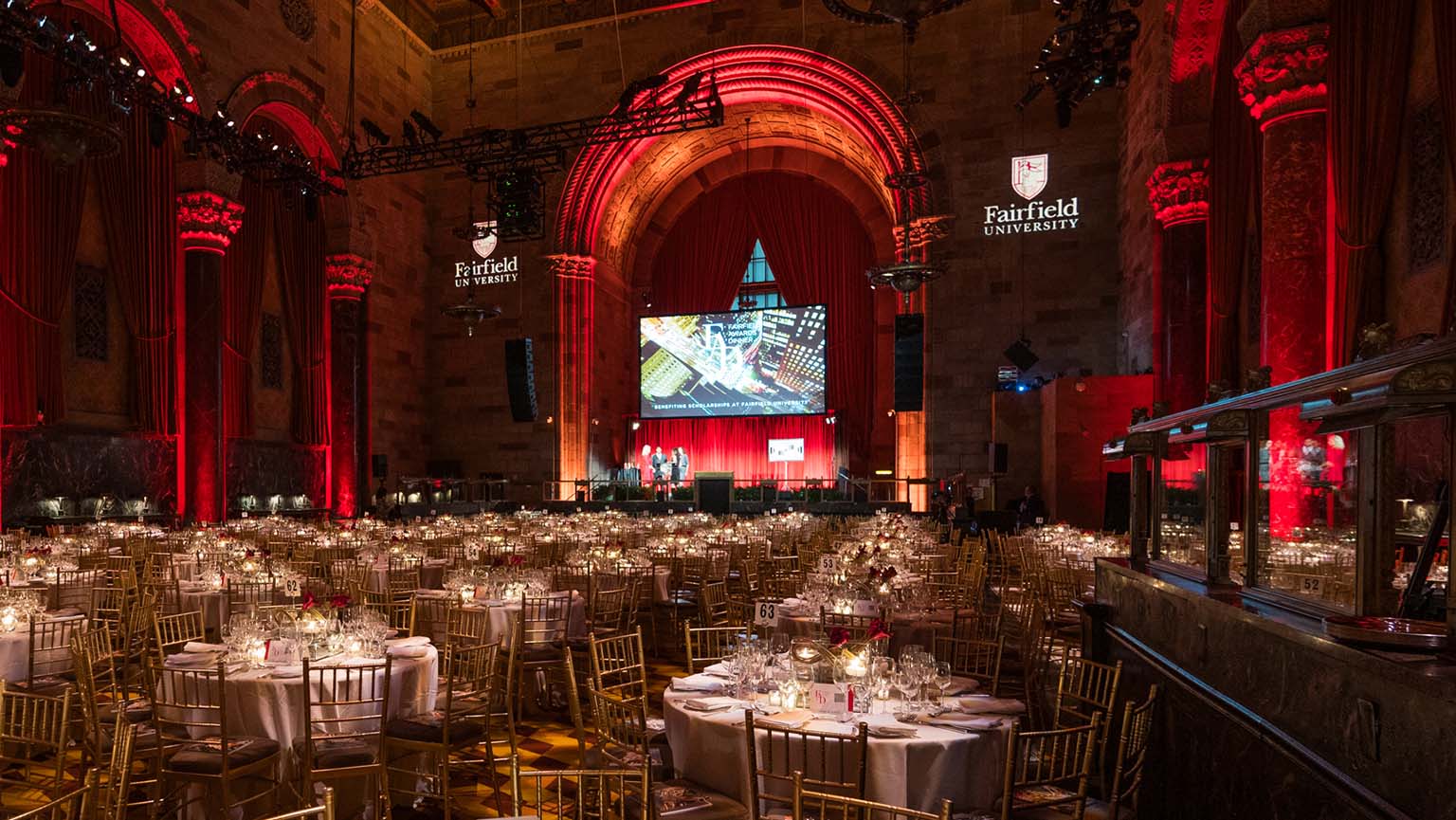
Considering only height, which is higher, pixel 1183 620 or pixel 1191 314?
pixel 1191 314

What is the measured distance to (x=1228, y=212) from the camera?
11281 millimetres

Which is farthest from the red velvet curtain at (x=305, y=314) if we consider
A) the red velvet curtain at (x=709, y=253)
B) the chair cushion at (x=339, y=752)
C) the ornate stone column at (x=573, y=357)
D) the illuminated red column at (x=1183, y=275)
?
the illuminated red column at (x=1183, y=275)

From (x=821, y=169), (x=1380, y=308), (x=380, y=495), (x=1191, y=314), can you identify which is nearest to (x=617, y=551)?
(x=1380, y=308)

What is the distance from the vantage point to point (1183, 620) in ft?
12.0

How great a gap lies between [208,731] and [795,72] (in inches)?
699

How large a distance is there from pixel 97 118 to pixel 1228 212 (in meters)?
12.4

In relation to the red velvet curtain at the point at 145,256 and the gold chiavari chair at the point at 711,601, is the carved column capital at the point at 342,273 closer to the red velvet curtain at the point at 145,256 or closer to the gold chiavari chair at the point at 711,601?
the red velvet curtain at the point at 145,256

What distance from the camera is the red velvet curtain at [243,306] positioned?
15.6m

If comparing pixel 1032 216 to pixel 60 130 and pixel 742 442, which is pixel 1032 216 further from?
pixel 60 130

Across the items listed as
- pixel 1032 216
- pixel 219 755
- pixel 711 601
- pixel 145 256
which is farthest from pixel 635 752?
pixel 1032 216

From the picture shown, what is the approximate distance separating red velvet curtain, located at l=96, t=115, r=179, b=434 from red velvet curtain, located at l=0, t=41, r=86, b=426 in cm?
73

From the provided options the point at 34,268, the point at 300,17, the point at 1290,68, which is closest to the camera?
the point at 1290,68

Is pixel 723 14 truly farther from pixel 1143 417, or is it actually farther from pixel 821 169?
pixel 1143 417

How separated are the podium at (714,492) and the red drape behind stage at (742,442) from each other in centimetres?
523
